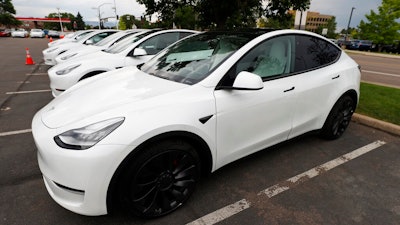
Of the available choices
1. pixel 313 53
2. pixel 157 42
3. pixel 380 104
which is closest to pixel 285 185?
pixel 313 53

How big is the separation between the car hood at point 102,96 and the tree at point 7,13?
90.1 meters

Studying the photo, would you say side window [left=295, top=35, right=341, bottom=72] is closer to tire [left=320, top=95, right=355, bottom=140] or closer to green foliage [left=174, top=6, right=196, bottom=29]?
tire [left=320, top=95, right=355, bottom=140]

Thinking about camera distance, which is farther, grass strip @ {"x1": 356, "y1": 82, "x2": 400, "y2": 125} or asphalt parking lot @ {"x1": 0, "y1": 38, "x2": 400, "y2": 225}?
grass strip @ {"x1": 356, "y1": 82, "x2": 400, "y2": 125}

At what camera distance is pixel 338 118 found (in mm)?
3766

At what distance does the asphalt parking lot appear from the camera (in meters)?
2.35

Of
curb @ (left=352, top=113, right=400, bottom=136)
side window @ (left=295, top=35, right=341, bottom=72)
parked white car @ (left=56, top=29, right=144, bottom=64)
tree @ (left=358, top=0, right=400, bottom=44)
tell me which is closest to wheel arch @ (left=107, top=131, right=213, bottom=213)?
side window @ (left=295, top=35, right=341, bottom=72)

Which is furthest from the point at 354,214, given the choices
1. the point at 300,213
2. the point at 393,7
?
the point at 393,7

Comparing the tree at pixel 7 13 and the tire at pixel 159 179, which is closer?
the tire at pixel 159 179

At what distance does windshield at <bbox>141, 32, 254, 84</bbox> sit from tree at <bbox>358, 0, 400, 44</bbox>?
4287 cm

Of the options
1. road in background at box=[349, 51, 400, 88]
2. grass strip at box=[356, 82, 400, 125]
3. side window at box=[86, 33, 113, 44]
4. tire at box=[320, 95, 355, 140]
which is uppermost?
side window at box=[86, 33, 113, 44]

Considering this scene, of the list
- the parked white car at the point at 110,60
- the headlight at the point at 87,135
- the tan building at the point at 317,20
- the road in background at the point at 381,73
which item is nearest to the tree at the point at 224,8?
the parked white car at the point at 110,60

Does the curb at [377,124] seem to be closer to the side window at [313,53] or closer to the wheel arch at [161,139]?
the side window at [313,53]

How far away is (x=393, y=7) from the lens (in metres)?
35.8

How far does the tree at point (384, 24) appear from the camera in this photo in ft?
118
